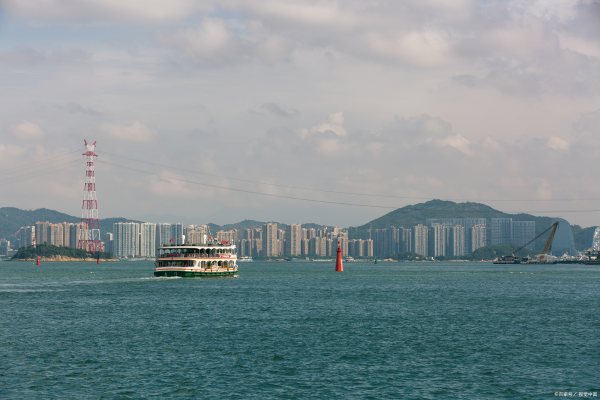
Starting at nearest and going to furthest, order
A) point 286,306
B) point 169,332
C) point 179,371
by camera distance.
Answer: point 179,371 → point 169,332 → point 286,306

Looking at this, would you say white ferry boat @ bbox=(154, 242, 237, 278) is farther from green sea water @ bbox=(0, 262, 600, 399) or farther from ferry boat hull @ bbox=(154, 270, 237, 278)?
green sea water @ bbox=(0, 262, 600, 399)

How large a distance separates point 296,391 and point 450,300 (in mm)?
56712

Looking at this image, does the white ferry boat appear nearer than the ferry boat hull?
No

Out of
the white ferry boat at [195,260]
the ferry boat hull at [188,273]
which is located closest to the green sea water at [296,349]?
the ferry boat hull at [188,273]

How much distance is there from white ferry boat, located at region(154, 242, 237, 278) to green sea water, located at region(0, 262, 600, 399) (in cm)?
3943

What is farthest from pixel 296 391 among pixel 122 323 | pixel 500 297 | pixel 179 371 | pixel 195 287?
pixel 195 287

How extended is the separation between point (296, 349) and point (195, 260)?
78.3 metres

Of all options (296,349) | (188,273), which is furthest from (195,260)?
(296,349)

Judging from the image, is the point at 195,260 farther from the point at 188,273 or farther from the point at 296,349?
the point at 296,349

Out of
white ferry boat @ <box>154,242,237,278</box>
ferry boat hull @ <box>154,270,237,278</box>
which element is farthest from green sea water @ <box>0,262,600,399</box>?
white ferry boat @ <box>154,242,237,278</box>

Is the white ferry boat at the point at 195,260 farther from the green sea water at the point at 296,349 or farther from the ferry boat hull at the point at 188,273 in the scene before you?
the green sea water at the point at 296,349

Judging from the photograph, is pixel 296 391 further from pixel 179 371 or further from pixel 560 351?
pixel 560 351

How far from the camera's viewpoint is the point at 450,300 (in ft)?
303

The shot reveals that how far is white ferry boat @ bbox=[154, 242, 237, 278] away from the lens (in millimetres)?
127312
